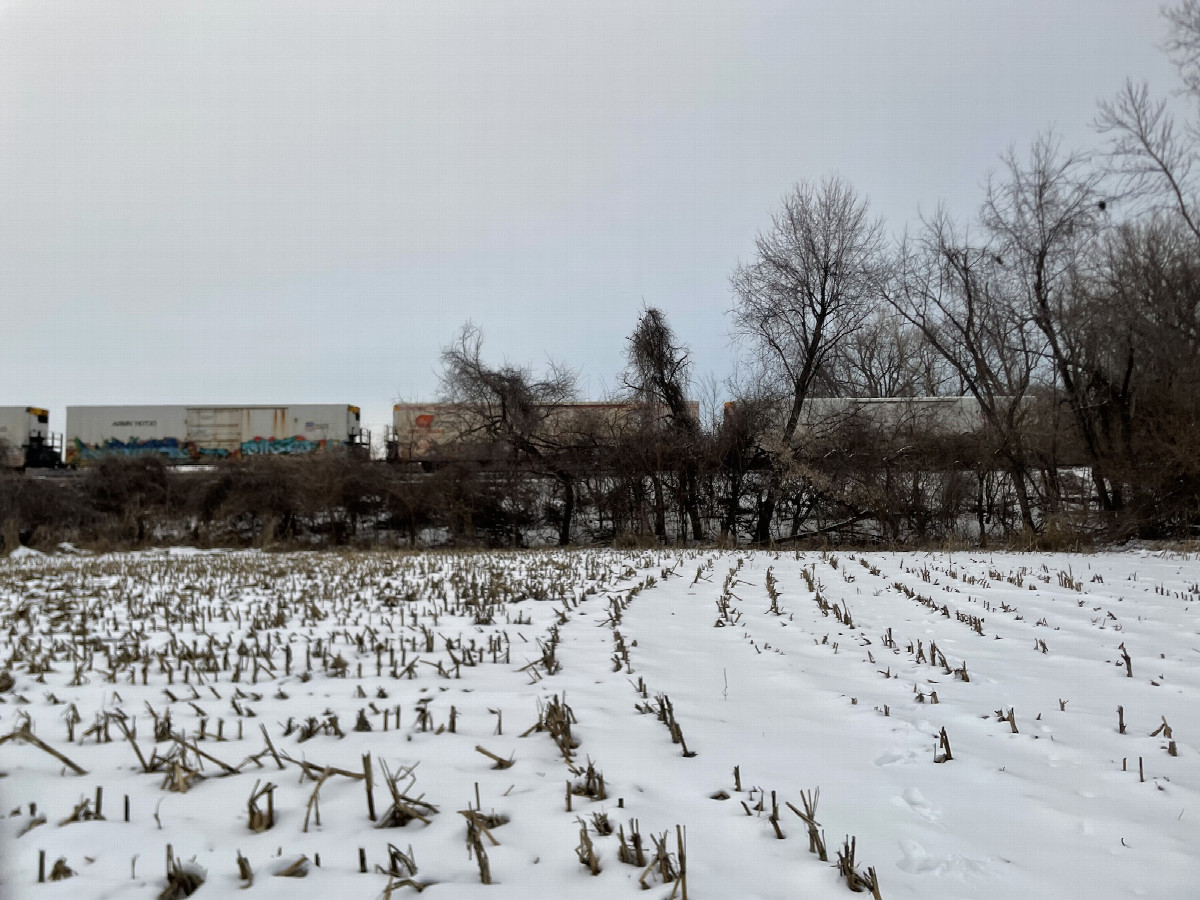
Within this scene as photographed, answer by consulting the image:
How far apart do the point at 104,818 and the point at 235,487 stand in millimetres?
23063

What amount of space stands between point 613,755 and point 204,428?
118 feet

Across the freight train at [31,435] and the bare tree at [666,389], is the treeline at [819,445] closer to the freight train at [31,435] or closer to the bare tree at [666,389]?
the bare tree at [666,389]

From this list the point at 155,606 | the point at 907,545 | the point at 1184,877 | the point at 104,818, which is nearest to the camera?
the point at 1184,877

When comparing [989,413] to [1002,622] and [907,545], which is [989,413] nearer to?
[907,545]

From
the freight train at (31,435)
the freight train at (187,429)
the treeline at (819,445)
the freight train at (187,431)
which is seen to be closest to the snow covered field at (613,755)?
the treeline at (819,445)

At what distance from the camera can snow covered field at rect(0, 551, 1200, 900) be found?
2.01 meters

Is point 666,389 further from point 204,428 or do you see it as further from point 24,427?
point 24,427

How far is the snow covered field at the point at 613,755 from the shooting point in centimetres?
201

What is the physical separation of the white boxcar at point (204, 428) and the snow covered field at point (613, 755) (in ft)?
92.3

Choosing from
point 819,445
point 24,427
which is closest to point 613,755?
point 819,445

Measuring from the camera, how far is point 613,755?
291cm

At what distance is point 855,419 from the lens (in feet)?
67.6

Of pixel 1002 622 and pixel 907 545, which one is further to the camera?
pixel 907 545

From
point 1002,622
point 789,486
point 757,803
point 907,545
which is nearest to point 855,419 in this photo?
point 789,486
